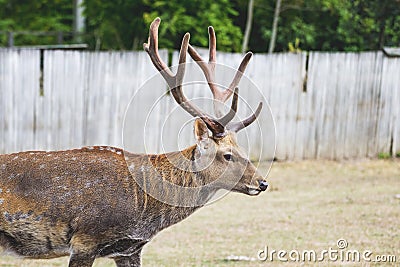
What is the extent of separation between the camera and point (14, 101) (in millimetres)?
13289

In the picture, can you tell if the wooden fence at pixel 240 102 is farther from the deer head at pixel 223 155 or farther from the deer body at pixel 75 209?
the deer body at pixel 75 209

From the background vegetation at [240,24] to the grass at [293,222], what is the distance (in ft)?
12.7

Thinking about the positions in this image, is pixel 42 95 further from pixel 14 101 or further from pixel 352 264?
pixel 352 264

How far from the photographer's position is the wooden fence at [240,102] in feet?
43.8

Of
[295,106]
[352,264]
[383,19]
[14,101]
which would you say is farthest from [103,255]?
[383,19]

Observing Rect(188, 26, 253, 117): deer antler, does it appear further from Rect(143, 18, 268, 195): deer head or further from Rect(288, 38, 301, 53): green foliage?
Rect(288, 38, 301, 53): green foliage

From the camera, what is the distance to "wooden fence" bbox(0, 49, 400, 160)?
43.8 ft

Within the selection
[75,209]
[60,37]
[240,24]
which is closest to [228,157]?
[75,209]

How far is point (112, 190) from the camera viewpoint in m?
6.10

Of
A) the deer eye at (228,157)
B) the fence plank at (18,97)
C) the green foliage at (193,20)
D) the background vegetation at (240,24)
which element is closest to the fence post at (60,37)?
the background vegetation at (240,24)

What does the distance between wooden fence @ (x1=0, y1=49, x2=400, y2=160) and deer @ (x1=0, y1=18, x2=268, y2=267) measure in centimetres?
529

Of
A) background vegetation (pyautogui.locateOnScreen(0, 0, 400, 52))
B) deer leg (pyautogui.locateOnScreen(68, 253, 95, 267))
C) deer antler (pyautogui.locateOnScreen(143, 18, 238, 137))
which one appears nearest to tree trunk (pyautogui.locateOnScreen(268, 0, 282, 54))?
background vegetation (pyautogui.locateOnScreen(0, 0, 400, 52))

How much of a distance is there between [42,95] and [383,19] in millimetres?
7363

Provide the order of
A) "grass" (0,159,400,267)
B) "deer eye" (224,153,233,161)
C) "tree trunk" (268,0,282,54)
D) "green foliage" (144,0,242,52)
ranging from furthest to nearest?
1. "tree trunk" (268,0,282,54)
2. "green foliage" (144,0,242,52)
3. "grass" (0,159,400,267)
4. "deer eye" (224,153,233,161)
